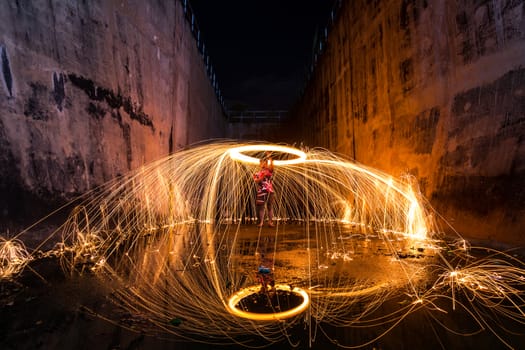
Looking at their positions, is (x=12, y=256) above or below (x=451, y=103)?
below

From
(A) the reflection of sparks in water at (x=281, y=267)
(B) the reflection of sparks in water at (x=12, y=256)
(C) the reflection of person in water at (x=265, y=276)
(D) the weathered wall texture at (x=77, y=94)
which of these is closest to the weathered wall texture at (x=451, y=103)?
(A) the reflection of sparks in water at (x=281, y=267)

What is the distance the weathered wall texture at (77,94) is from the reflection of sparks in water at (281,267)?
71cm

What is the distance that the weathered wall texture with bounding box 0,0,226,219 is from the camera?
4.42 metres

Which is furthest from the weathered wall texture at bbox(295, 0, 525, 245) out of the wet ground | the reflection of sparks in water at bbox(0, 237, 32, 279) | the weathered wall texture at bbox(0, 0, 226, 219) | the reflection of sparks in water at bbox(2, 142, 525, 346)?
the reflection of sparks in water at bbox(0, 237, 32, 279)

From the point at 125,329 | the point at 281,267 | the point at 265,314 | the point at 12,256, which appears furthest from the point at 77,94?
the point at 265,314

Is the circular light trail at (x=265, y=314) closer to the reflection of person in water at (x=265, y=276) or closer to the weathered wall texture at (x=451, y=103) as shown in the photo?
the reflection of person in water at (x=265, y=276)

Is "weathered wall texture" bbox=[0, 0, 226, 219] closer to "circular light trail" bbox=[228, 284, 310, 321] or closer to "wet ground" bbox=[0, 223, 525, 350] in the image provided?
"wet ground" bbox=[0, 223, 525, 350]

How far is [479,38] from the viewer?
17.3ft

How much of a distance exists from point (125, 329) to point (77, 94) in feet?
15.8

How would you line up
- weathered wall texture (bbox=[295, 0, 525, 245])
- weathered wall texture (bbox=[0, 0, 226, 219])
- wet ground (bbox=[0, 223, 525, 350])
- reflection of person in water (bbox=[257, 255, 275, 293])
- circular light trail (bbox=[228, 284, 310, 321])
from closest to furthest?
wet ground (bbox=[0, 223, 525, 350]), circular light trail (bbox=[228, 284, 310, 321]), reflection of person in water (bbox=[257, 255, 275, 293]), weathered wall texture (bbox=[0, 0, 226, 219]), weathered wall texture (bbox=[295, 0, 525, 245])

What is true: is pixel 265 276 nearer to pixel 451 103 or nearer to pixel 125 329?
pixel 125 329

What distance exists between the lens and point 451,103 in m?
5.88

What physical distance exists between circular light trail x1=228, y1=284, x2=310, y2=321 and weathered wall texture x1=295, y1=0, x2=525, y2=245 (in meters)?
3.57

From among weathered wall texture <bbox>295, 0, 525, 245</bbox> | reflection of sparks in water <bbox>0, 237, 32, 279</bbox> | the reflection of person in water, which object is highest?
weathered wall texture <bbox>295, 0, 525, 245</bbox>
